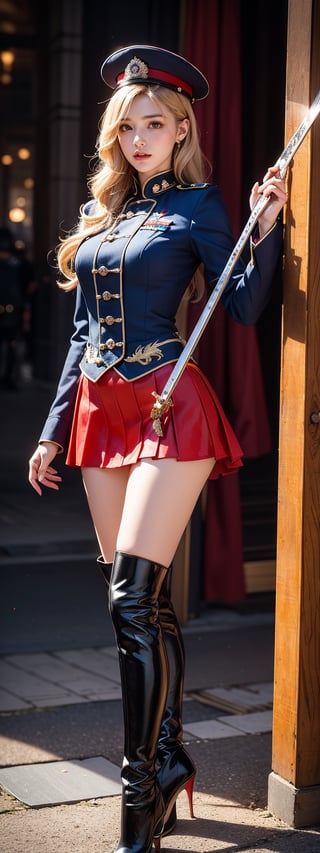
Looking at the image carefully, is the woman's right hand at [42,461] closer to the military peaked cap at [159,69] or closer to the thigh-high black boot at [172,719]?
the thigh-high black boot at [172,719]

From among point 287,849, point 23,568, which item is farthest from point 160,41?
point 287,849

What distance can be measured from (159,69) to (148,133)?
0.50ft

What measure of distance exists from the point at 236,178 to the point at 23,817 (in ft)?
9.62

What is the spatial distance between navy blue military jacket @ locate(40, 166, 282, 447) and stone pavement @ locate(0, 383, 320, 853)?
118cm

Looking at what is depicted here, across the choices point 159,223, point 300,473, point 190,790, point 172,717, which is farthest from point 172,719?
point 159,223

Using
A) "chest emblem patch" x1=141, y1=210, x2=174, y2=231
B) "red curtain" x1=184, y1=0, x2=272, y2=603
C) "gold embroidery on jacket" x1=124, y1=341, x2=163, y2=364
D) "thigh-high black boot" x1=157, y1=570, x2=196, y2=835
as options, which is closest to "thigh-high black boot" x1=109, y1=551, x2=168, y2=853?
"thigh-high black boot" x1=157, y1=570, x2=196, y2=835

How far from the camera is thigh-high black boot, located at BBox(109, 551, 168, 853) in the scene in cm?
277

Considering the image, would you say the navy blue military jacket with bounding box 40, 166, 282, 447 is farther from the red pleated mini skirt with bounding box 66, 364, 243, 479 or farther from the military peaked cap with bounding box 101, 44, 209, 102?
the military peaked cap with bounding box 101, 44, 209, 102

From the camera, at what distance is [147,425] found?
9.53ft

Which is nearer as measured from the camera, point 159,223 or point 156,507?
point 156,507

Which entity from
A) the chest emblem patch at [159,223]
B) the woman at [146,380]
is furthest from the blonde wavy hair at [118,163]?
the chest emblem patch at [159,223]

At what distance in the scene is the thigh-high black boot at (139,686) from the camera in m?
2.77

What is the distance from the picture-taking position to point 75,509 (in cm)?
754

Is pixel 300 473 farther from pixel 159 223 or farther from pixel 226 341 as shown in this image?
pixel 226 341
